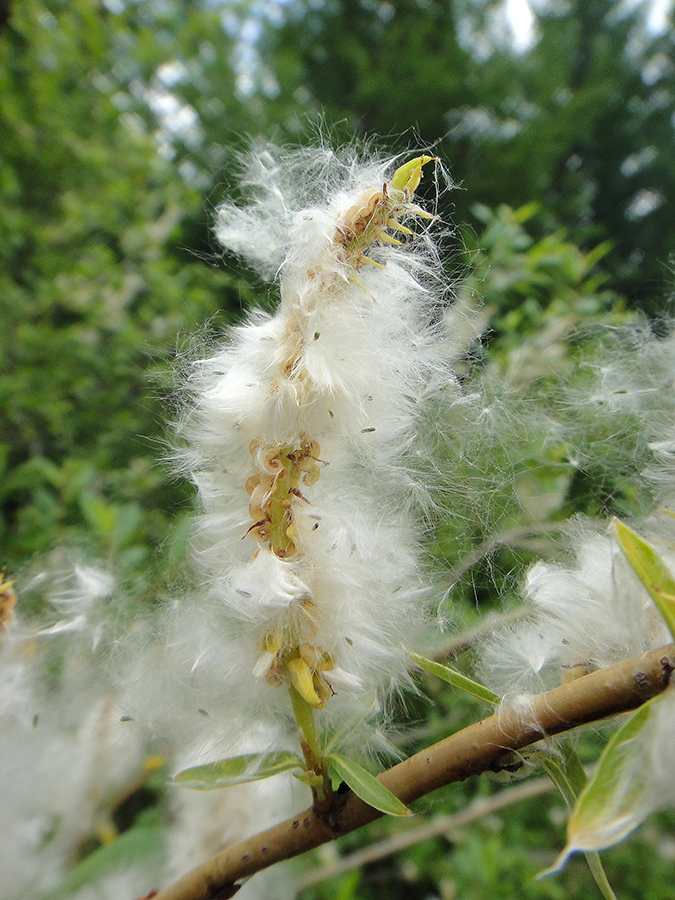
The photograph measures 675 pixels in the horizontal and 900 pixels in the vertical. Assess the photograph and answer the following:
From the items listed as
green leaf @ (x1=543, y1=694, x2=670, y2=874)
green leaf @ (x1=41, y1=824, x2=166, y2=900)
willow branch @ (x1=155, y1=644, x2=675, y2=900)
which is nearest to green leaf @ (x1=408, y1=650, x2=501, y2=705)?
willow branch @ (x1=155, y1=644, x2=675, y2=900)

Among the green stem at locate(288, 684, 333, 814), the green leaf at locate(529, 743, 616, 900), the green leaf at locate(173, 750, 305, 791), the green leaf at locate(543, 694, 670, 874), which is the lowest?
the green leaf at locate(173, 750, 305, 791)

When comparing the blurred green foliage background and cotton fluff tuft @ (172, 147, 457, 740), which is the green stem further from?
the blurred green foliage background

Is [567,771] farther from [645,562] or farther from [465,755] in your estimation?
[645,562]

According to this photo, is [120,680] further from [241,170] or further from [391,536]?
[241,170]

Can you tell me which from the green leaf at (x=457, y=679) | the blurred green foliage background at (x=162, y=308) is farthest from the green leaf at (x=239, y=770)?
the blurred green foliage background at (x=162, y=308)

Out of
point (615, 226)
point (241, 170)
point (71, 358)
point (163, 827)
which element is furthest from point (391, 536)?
point (615, 226)

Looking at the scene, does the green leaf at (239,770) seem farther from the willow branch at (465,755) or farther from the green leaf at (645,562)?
the green leaf at (645,562)
